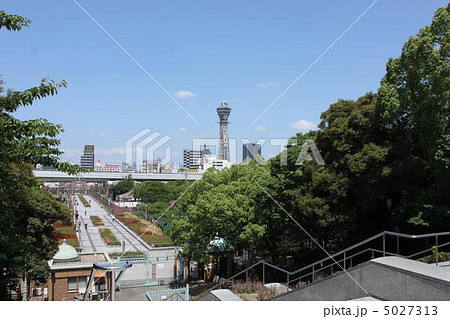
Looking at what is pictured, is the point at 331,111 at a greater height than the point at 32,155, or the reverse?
the point at 331,111

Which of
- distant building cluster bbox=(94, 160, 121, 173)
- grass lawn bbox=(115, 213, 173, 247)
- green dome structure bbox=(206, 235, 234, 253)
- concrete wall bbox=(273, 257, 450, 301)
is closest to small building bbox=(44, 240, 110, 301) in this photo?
green dome structure bbox=(206, 235, 234, 253)

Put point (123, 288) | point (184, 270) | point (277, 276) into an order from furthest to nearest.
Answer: point (184, 270)
point (123, 288)
point (277, 276)

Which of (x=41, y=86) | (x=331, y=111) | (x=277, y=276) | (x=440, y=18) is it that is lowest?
(x=277, y=276)

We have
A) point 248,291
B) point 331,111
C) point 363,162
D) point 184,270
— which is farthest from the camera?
point 184,270

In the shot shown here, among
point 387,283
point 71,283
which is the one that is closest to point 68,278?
point 71,283

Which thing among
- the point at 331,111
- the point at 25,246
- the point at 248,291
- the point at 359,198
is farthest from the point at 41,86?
the point at 331,111

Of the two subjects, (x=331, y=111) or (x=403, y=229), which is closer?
(x=403, y=229)

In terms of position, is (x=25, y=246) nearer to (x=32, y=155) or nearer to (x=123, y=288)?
(x=32, y=155)
